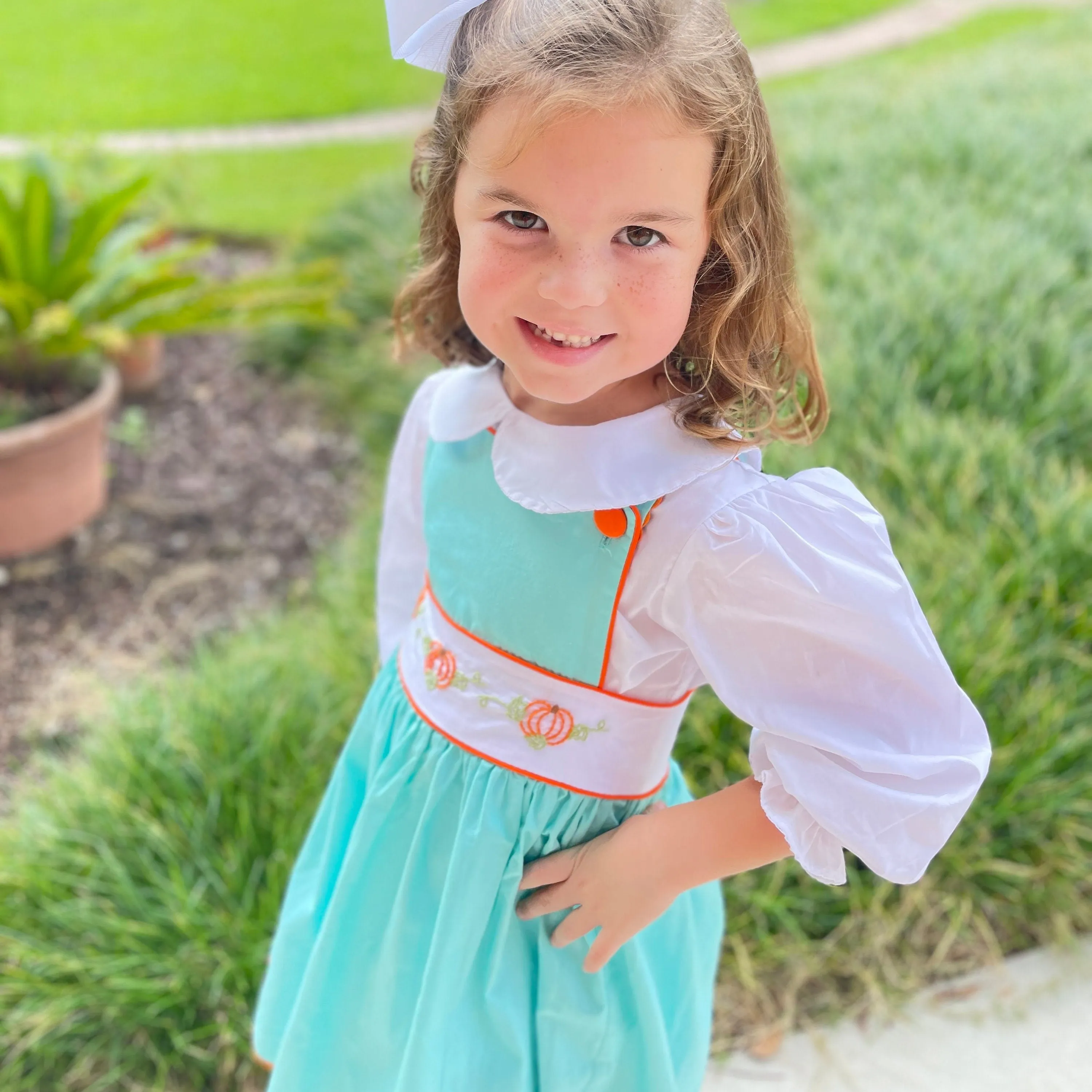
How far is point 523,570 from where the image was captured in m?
1.01

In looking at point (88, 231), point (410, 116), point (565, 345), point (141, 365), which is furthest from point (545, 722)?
point (410, 116)

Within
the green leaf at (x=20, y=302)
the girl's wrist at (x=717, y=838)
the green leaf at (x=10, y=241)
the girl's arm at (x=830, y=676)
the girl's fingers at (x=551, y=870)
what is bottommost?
the green leaf at (x=20, y=302)

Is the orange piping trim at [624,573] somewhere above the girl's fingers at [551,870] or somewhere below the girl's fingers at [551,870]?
above

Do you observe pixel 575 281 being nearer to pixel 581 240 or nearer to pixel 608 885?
pixel 581 240

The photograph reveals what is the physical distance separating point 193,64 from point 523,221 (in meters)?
6.80

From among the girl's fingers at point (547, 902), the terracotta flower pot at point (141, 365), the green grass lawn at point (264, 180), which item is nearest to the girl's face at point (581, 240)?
the girl's fingers at point (547, 902)

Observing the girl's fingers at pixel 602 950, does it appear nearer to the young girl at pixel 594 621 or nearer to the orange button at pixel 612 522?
the young girl at pixel 594 621

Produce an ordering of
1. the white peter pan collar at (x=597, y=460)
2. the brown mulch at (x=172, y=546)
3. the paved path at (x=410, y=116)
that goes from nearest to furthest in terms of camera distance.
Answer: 1. the white peter pan collar at (x=597, y=460)
2. the brown mulch at (x=172, y=546)
3. the paved path at (x=410, y=116)

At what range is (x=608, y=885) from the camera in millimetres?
1013

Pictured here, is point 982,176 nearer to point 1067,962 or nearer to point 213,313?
point 213,313

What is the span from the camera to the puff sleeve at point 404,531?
1.23m

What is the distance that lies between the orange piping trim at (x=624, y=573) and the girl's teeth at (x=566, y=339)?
0.14 metres

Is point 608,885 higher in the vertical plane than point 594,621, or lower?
lower

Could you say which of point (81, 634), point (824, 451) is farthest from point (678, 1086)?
point (81, 634)
